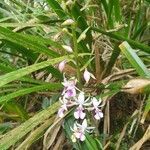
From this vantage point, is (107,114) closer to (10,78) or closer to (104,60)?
(104,60)

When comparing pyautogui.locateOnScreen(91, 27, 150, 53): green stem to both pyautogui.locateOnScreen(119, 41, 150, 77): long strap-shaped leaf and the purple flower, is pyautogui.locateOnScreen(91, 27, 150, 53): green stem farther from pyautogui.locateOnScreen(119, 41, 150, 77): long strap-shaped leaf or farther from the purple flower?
the purple flower

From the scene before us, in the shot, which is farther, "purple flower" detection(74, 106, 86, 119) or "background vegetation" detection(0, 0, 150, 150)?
"background vegetation" detection(0, 0, 150, 150)

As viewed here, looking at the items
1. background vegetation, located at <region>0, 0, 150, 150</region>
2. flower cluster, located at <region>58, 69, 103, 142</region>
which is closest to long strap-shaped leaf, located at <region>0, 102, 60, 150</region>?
background vegetation, located at <region>0, 0, 150, 150</region>

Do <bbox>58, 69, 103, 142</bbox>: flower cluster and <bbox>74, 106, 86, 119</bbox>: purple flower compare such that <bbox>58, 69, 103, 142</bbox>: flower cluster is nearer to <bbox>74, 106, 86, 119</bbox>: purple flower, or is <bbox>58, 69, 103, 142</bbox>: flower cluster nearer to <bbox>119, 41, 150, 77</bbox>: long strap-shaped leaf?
<bbox>74, 106, 86, 119</bbox>: purple flower

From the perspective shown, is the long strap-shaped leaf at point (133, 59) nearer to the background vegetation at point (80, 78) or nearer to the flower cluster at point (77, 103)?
the background vegetation at point (80, 78)

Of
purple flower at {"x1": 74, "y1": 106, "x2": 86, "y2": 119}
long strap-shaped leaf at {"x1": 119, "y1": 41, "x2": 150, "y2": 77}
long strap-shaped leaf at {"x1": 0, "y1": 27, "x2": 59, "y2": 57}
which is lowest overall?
purple flower at {"x1": 74, "y1": 106, "x2": 86, "y2": 119}

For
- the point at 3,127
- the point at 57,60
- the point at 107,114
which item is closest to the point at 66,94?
the point at 57,60

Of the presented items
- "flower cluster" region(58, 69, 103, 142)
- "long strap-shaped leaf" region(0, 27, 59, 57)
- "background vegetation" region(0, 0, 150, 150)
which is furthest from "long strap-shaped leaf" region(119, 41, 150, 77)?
"long strap-shaped leaf" region(0, 27, 59, 57)

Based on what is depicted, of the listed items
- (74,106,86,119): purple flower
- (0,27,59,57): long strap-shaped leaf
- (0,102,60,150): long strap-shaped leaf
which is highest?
(0,27,59,57): long strap-shaped leaf

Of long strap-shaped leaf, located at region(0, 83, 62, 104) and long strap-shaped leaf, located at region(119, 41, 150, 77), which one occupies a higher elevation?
long strap-shaped leaf, located at region(119, 41, 150, 77)

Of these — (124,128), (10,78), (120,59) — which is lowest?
(124,128)
